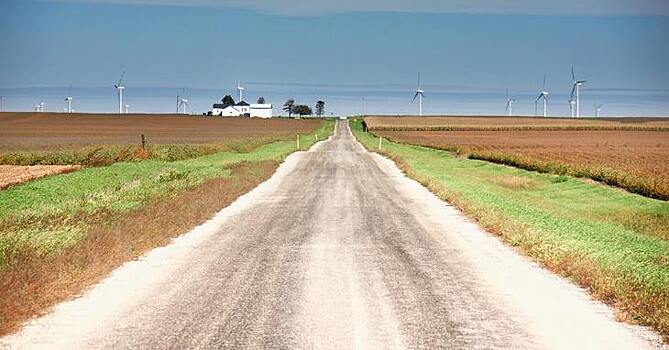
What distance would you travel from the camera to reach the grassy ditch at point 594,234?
11.7 metres

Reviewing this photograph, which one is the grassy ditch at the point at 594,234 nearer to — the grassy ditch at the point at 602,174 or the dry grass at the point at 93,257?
the grassy ditch at the point at 602,174

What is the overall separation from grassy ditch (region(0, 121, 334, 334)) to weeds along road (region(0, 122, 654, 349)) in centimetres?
46

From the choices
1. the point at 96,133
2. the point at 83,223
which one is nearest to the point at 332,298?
the point at 83,223

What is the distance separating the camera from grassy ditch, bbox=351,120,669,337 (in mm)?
11719

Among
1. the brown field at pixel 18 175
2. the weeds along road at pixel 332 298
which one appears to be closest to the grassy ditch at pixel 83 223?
the weeds along road at pixel 332 298

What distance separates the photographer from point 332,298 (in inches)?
442

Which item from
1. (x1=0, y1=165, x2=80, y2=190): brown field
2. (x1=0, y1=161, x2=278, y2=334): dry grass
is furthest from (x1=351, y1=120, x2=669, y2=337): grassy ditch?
(x1=0, y1=165, x2=80, y2=190): brown field

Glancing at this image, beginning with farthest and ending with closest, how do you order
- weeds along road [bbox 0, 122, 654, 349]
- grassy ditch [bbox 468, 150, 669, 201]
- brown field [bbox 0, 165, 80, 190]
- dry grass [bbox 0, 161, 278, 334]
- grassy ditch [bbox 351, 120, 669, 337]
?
grassy ditch [bbox 468, 150, 669, 201]
brown field [bbox 0, 165, 80, 190]
grassy ditch [bbox 351, 120, 669, 337]
dry grass [bbox 0, 161, 278, 334]
weeds along road [bbox 0, 122, 654, 349]

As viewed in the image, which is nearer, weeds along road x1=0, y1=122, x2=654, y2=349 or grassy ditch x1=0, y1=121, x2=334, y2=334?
weeds along road x1=0, y1=122, x2=654, y2=349

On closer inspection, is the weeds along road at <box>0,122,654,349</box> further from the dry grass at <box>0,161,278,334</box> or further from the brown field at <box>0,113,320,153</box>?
the brown field at <box>0,113,320,153</box>

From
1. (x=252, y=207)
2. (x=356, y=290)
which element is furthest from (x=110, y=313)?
(x=252, y=207)

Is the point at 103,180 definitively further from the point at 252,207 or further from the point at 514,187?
the point at 514,187

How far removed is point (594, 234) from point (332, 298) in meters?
9.94

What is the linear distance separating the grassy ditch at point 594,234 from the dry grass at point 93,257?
729 centimetres
